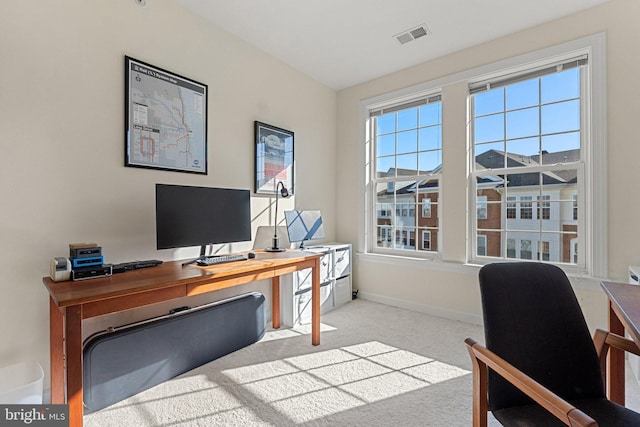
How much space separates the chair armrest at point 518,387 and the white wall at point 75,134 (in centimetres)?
221

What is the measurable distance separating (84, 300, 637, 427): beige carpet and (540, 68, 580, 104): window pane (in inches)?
91.1

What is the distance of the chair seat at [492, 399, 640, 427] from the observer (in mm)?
1073

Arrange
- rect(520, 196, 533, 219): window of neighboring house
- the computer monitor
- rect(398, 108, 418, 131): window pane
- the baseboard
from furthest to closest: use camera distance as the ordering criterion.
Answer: rect(398, 108, 418, 131): window pane
the computer monitor
the baseboard
rect(520, 196, 533, 219): window of neighboring house

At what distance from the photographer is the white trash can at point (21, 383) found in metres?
1.44

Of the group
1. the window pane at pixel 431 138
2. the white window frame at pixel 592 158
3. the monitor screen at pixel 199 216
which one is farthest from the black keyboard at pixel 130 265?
the white window frame at pixel 592 158

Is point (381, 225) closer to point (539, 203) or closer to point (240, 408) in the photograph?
point (539, 203)

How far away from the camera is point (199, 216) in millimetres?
2254

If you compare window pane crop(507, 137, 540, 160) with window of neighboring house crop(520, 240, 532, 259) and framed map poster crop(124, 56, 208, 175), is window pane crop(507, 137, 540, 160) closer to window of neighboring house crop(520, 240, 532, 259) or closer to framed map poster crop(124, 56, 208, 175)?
window of neighboring house crop(520, 240, 532, 259)

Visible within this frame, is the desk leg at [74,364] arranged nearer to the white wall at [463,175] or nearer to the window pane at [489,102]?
the white wall at [463,175]

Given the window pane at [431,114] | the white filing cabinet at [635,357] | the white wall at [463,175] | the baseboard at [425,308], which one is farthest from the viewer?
the window pane at [431,114]

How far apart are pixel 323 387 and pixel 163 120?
7.44ft

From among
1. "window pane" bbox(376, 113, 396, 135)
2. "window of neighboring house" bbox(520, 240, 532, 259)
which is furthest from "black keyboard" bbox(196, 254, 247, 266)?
"window of neighboring house" bbox(520, 240, 532, 259)

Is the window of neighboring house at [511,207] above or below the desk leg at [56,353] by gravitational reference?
above

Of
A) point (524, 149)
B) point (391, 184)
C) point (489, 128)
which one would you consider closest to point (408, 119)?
point (391, 184)
